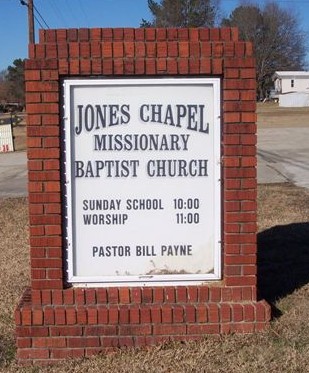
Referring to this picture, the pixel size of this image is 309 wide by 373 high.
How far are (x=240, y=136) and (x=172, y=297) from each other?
1.10 metres

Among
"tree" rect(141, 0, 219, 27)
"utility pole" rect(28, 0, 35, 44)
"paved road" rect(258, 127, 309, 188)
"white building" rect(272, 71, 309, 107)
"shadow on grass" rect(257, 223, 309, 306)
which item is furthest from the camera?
"white building" rect(272, 71, 309, 107)

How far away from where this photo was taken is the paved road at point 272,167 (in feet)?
46.1

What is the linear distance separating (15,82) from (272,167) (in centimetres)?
8395

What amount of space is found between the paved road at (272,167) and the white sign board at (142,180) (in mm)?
8560

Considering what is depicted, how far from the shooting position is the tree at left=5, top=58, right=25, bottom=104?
9556cm

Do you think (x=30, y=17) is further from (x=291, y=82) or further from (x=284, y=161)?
(x=291, y=82)

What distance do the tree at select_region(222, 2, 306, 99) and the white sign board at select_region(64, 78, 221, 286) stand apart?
75686mm

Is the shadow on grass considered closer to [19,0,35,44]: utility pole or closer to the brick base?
the brick base

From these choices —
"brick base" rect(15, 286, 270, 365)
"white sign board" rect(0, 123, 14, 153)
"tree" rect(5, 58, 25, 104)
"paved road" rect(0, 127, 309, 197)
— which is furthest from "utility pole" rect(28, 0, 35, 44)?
"tree" rect(5, 58, 25, 104)

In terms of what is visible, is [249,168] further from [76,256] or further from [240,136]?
[76,256]

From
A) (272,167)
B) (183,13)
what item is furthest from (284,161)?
(183,13)

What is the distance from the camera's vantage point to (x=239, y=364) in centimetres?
397

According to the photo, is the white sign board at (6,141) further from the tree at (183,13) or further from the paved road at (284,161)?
the tree at (183,13)

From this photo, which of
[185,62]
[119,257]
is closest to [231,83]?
[185,62]
